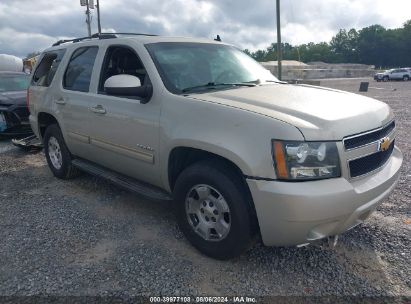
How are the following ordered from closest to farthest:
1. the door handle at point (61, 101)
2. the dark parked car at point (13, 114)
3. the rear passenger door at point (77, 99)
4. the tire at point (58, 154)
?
the rear passenger door at point (77, 99)
the door handle at point (61, 101)
the tire at point (58, 154)
the dark parked car at point (13, 114)

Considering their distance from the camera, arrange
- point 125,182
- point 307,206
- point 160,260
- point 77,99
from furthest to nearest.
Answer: point 77,99, point 125,182, point 160,260, point 307,206

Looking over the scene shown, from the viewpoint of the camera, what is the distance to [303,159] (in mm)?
2699

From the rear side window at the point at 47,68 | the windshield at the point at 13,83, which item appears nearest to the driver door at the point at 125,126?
the rear side window at the point at 47,68

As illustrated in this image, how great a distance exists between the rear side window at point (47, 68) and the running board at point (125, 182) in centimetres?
136

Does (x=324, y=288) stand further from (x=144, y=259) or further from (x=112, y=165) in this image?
(x=112, y=165)

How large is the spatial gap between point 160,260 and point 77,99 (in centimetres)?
241

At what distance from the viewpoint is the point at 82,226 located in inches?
159

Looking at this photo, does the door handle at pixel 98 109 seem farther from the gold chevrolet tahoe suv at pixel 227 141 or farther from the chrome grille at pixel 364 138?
the chrome grille at pixel 364 138

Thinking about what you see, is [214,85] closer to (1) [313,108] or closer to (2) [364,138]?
(1) [313,108]

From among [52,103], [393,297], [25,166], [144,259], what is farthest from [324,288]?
[25,166]

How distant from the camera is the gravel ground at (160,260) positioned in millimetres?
2920

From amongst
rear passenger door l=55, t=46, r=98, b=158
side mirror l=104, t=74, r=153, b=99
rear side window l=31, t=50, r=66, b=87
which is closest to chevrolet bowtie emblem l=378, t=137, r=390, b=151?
side mirror l=104, t=74, r=153, b=99

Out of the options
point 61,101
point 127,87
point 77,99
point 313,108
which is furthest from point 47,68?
point 313,108

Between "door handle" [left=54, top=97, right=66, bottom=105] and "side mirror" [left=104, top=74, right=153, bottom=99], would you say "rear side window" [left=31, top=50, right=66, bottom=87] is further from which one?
"side mirror" [left=104, top=74, right=153, bottom=99]
